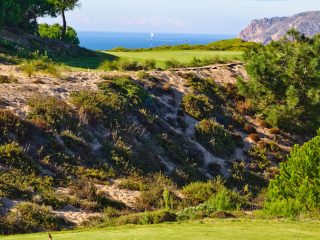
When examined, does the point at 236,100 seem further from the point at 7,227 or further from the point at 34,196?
the point at 7,227

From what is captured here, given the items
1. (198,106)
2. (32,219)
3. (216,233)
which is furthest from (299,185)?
(198,106)

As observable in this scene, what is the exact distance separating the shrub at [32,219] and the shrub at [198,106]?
21230 mm

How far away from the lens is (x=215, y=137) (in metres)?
39.7

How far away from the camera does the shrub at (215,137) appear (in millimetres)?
38562

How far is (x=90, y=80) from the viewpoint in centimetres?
3991

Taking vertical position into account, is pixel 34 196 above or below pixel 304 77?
below

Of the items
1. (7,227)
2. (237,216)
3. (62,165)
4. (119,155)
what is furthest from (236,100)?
(7,227)

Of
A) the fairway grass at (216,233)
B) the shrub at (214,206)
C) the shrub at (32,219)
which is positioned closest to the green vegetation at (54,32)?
the shrub at (214,206)

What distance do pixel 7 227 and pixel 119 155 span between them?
12.8 metres

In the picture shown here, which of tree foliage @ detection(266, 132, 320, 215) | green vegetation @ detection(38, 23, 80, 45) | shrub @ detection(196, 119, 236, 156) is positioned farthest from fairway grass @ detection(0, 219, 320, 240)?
green vegetation @ detection(38, 23, 80, 45)

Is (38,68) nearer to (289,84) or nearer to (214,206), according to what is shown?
(289,84)

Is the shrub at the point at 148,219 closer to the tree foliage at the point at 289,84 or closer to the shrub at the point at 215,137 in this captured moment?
the shrub at the point at 215,137

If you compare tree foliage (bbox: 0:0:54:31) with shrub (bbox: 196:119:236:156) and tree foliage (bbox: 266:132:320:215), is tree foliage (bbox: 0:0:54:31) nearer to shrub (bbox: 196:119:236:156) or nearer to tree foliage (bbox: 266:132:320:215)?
shrub (bbox: 196:119:236:156)

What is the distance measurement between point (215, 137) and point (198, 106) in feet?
14.0
